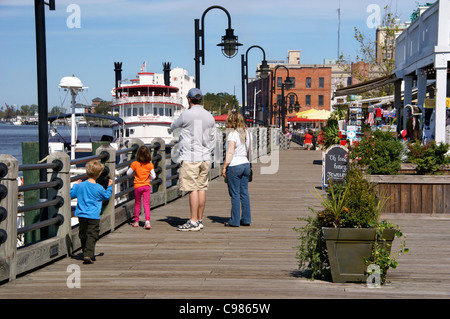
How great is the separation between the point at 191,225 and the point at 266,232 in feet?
3.95

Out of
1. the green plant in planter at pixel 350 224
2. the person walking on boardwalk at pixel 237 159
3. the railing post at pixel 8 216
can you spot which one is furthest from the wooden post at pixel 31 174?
the green plant in planter at pixel 350 224

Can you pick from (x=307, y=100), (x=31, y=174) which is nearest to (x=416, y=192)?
(x=31, y=174)

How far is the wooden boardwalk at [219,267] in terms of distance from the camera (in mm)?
6355

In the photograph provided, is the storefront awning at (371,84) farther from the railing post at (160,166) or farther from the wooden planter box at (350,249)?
the wooden planter box at (350,249)

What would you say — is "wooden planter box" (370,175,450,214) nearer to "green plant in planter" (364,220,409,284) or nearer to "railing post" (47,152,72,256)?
"green plant in planter" (364,220,409,284)

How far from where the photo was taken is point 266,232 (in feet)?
34.2

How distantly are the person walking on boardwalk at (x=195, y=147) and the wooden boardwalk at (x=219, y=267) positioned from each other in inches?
27.6

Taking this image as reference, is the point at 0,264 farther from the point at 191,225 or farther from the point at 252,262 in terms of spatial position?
the point at 191,225

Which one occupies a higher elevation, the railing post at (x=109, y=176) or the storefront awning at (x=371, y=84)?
the storefront awning at (x=371, y=84)

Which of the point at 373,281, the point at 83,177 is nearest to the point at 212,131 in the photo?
the point at 83,177

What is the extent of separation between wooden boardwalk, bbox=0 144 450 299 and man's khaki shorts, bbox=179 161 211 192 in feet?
2.45

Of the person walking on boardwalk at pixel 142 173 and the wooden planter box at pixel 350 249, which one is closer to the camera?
the wooden planter box at pixel 350 249

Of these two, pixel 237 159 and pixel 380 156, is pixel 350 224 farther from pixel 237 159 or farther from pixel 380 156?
pixel 380 156
